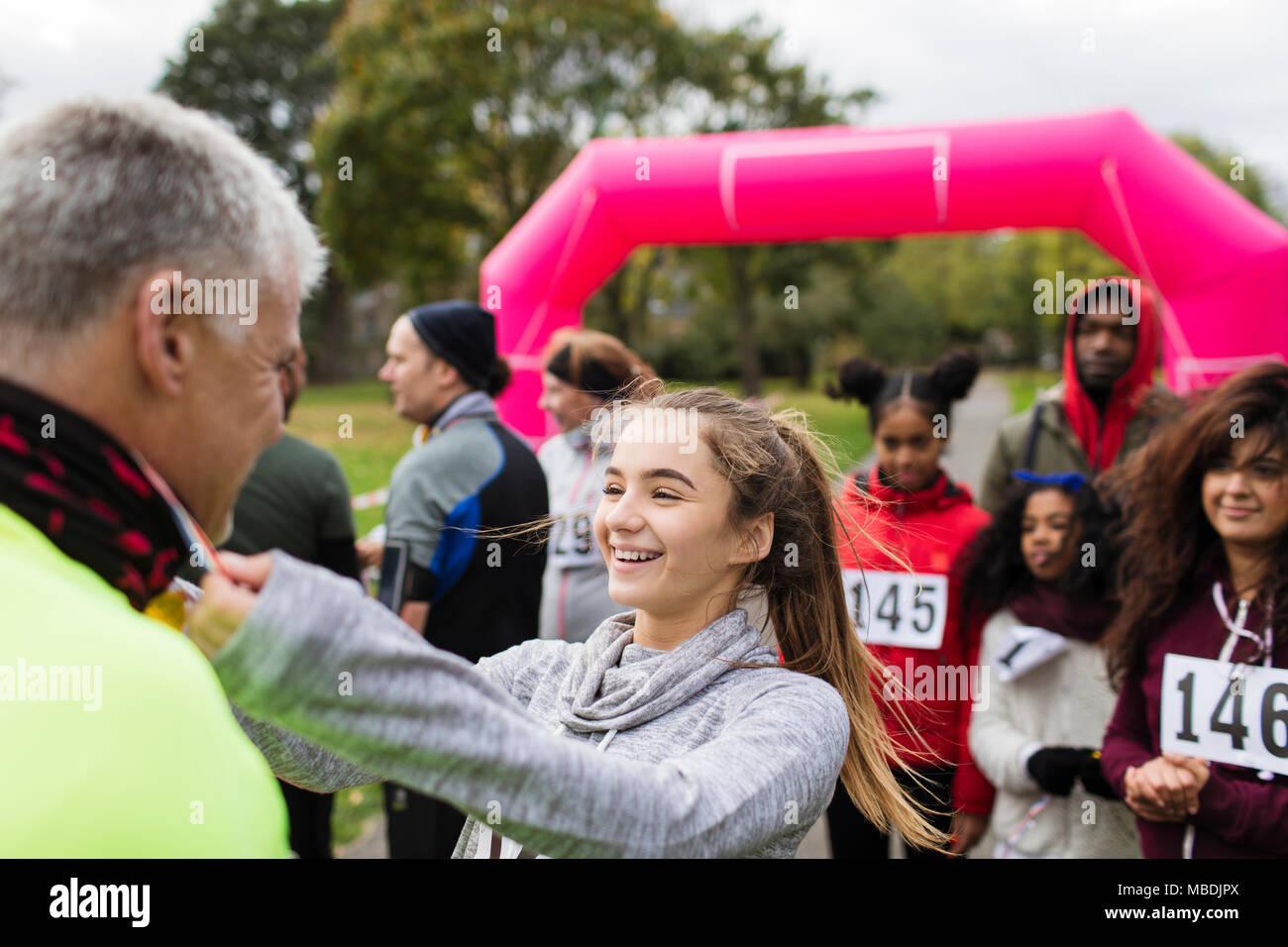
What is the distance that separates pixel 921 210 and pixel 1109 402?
2.23 m

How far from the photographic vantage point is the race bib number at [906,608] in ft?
10.5

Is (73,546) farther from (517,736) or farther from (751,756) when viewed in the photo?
(751,756)

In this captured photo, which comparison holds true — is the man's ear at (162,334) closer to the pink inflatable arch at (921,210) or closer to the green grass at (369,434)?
the green grass at (369,434)

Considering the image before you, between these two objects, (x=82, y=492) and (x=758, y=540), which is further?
(x=758, y=540)

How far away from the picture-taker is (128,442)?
0.89 meters

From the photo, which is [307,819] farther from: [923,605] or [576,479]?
[923,605]

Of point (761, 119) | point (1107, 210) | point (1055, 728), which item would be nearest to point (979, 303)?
point (761, 119)

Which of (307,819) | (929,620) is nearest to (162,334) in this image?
(307,819)

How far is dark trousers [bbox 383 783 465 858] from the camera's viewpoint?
3217 mm

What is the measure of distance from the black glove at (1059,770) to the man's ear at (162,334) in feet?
8.74

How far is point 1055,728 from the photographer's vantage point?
3014 mm

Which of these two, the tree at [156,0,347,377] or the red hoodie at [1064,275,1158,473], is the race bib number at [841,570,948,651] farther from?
the tree at [156,0,347,377]

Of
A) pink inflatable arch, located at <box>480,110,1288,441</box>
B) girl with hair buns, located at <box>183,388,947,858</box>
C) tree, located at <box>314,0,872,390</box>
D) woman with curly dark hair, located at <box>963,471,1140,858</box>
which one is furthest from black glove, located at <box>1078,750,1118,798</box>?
tree, located at <box>314,0,872,390</box>
